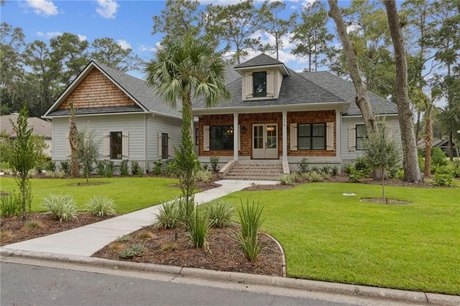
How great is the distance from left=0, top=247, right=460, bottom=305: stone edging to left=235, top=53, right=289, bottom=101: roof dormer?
1509 centimetres

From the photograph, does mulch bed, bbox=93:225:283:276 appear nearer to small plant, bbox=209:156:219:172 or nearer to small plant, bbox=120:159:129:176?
small plant, bbox=209:156:219:172

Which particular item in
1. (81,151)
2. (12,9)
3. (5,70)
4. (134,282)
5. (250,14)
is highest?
(250,14)

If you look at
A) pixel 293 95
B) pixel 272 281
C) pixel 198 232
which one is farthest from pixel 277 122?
pixel 272 281

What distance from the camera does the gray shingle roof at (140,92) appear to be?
767 inches

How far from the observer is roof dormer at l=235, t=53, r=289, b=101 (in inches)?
734

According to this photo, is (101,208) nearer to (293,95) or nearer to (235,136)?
(235,136)

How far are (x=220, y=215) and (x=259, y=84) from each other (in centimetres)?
1350

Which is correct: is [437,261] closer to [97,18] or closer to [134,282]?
[134,282]

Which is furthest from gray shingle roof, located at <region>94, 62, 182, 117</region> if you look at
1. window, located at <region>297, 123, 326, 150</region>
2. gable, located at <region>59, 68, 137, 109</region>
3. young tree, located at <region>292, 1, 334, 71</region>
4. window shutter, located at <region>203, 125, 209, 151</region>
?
young tree, located at <region>292, 1, 334, 71</region>

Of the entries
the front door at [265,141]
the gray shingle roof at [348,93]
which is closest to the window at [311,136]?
the front door at [265,141]

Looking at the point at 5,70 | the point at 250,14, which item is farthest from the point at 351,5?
the point at 5,70

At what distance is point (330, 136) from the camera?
18.3 meters

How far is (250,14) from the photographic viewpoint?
112 feet

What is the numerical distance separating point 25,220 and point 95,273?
352cm
